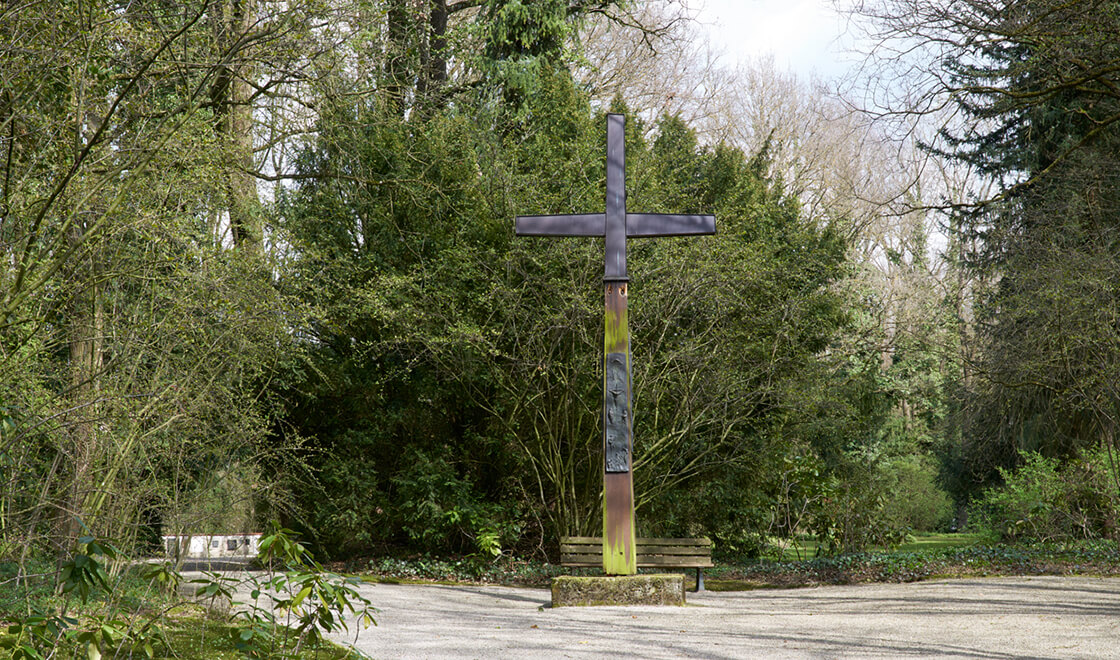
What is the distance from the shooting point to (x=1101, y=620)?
231 inches

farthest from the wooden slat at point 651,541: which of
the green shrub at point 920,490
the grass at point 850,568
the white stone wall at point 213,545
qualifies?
the green shrub at point 920,490

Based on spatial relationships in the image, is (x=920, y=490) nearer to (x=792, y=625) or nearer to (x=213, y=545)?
(x=792, y=625)

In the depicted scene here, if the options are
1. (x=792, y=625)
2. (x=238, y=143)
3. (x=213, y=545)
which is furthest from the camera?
(x=213, y=545)

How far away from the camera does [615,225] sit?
7.29m

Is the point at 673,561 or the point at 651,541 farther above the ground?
the point at 651,541

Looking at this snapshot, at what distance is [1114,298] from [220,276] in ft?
29.9

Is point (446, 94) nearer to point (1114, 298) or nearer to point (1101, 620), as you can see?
point (1114, 298)

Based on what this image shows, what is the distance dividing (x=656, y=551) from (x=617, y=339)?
248 centimetres

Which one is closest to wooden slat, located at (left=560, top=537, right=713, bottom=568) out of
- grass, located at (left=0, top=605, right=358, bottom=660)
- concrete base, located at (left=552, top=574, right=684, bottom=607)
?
concrete base, located at (left=552, top=574, right=684, bottom=607)

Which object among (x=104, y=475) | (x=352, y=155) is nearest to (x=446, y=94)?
(x=352, y=155)

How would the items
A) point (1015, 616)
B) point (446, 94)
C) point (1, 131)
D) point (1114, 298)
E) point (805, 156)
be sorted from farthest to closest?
1. point (805, 156)
2. point (446, 94)
3. point (1114, 298)
4. point (1015, 616)
5. point (1, 131)

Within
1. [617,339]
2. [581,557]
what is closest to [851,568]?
[581,557]

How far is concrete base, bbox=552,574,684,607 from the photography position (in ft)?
22.8

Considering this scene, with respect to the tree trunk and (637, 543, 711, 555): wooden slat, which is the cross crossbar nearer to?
the tree trunk
